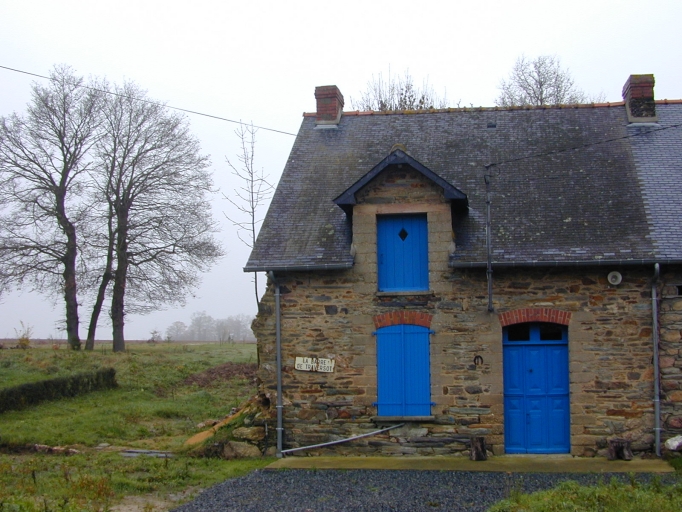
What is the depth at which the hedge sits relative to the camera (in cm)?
1537

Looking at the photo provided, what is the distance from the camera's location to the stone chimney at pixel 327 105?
15.0 m

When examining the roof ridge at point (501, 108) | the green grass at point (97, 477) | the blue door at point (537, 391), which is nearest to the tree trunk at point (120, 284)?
the roof ridge at point (501, 108)

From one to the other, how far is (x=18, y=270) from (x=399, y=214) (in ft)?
64.6

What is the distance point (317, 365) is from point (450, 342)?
2.33 metres

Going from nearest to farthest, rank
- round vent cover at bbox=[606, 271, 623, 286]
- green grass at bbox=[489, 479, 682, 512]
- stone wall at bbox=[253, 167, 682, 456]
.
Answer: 1. green grass at bbox=[489, 479, 682, 512]
2. stone wall at bbox=[253, 167, 682, 456]
3. round vent cover at bbox=[606, 271, 623, 286]

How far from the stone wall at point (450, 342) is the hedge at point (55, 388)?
707 cm

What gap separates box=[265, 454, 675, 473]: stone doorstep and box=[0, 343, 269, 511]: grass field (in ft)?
3.14

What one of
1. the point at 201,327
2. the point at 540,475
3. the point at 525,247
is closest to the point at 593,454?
the point at 540,475

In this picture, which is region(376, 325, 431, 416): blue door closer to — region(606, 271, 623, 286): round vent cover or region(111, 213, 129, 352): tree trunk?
region(606, 271, 623, 286): round vent cover

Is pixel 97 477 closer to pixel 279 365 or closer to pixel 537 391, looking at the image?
pixel 279 365

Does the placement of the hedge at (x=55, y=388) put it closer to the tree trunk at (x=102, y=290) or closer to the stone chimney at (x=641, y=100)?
the tree trunk at (x=102, y=290)

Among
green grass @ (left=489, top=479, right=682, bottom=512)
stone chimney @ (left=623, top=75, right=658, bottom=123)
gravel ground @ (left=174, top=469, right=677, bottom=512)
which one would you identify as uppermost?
stone chimney @ (left=623, top=75, right=658, bottom=123)

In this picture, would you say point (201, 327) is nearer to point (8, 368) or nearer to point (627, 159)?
point (8, 368)

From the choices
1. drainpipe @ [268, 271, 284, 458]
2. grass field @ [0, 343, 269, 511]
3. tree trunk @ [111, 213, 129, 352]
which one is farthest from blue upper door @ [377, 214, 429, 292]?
tree trunk @ [111, 213, 129, 352]
